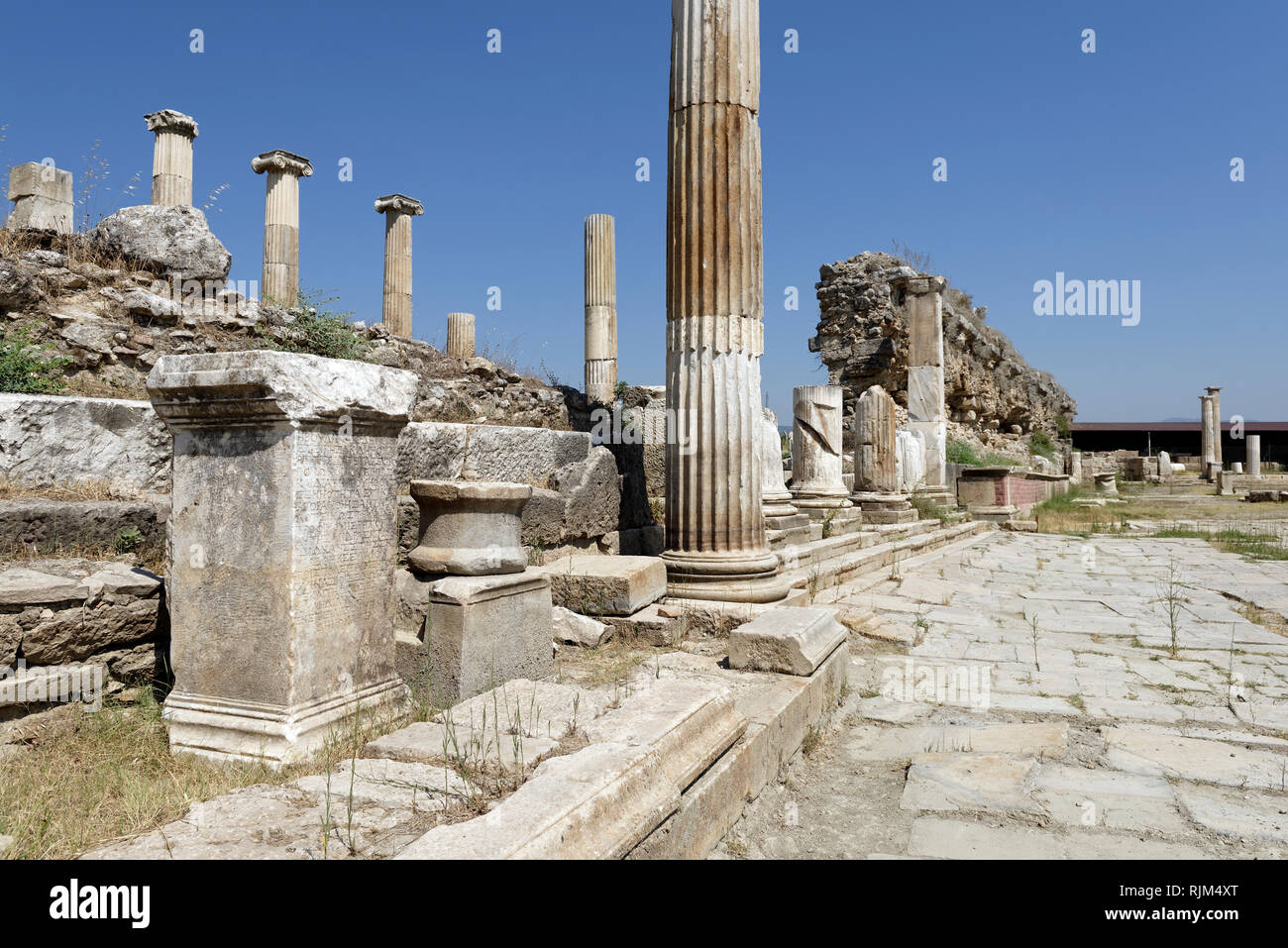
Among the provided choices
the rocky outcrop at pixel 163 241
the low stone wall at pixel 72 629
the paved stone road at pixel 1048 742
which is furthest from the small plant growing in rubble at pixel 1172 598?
the rocky outcrop at pixel 163 241

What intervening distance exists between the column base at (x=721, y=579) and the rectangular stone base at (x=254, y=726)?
2.74 meters

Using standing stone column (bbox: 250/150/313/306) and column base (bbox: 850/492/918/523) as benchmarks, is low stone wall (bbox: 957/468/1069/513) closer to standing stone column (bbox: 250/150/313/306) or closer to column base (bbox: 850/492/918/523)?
column base (bbox: 850/492/918/523)

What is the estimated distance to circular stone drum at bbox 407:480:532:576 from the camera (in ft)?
11.7

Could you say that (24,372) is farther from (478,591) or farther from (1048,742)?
(1048,742)

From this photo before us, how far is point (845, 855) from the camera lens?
2.49 meters

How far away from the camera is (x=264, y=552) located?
251cm

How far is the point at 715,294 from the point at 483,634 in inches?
113

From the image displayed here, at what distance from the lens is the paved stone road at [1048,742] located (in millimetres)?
2594

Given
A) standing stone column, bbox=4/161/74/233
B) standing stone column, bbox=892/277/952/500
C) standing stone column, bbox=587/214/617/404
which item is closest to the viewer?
standing stone column, bbox=4/161/74/233

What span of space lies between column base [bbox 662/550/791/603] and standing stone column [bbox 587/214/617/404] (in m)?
10.6

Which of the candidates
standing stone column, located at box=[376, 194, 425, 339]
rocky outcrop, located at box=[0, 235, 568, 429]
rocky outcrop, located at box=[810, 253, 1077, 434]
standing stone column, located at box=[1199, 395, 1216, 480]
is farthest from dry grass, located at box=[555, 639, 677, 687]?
standing stone column, located at box=[1199, 395, 1216, 480]

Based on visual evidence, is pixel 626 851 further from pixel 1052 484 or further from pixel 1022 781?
pixel 1052 484

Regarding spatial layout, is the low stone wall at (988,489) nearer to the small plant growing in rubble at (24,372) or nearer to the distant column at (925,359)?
the distant column at (925,359)

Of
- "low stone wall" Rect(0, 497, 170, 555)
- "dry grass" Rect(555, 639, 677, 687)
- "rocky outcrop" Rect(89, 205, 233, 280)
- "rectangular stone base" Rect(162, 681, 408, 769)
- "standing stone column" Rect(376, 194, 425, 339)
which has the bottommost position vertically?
"dry grass" Rect(555, 639, 677, 687)
